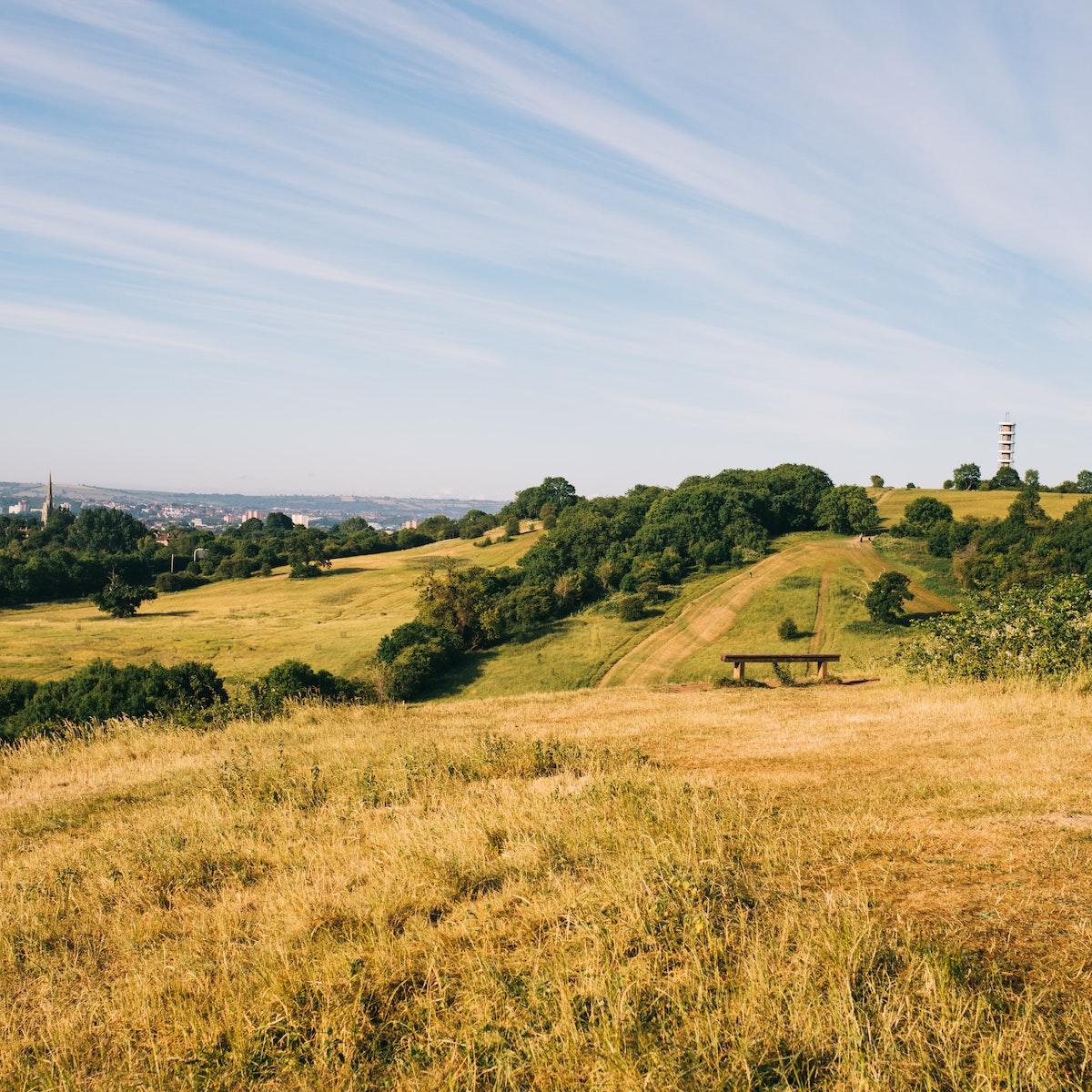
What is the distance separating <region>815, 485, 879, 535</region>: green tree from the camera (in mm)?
109688

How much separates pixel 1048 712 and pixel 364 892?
12808mm

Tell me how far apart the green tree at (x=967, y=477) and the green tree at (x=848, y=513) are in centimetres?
Answer: 5194

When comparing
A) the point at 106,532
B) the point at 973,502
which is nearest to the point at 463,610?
the point at 973,502

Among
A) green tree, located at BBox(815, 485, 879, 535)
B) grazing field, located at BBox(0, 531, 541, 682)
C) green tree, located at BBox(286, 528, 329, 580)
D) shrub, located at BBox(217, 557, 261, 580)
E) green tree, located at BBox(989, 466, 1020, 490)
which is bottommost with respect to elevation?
grazing field, located at BBox(0, 531, 541, 682)

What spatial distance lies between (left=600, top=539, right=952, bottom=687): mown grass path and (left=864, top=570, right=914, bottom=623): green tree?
406cm

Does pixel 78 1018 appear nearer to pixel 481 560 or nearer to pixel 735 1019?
pixel 735 1019

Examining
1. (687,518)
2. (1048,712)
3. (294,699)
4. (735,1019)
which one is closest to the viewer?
(735,1019)

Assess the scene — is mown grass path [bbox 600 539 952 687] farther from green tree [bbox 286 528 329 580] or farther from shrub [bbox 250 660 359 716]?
green tree [bbox 286 528 329 580]

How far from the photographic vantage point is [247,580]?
115m

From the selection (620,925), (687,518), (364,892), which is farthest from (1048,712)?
(687,518)

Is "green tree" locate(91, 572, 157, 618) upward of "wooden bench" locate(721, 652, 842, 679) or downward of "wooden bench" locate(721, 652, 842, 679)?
downward

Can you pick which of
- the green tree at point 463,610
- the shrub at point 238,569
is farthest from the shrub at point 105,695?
the shrub at point 238,569

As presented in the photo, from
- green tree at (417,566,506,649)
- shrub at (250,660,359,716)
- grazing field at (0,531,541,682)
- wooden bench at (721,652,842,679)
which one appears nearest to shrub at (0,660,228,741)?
shrub at (250,660,359,716)

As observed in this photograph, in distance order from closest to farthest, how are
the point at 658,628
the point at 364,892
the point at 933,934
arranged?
the point at 933,934, the point at 364,892, the point at 658,628
